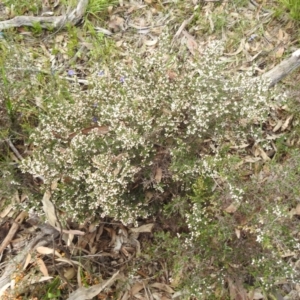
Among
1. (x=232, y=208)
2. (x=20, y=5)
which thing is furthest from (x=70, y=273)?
(x=20, y=5)

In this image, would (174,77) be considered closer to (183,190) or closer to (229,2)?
(183,190)

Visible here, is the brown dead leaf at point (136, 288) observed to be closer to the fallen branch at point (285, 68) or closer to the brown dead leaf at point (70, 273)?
the brown dead leaf at point (70, 273)

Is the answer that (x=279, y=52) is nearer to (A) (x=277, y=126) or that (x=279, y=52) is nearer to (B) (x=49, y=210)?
(A) (x=277, y=126)

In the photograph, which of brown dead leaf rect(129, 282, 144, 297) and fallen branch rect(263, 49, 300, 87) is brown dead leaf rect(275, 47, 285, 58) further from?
brown dead leaf rect(129, 282, 144, 297)

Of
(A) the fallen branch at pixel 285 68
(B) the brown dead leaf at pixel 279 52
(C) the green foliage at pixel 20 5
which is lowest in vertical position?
(C) the green foliage at pixel 20 5

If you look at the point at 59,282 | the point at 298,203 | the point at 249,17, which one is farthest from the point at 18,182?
the point at 249,17

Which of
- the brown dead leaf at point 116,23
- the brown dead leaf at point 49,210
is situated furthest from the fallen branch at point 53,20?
the brown dead leaf at point 49,210
